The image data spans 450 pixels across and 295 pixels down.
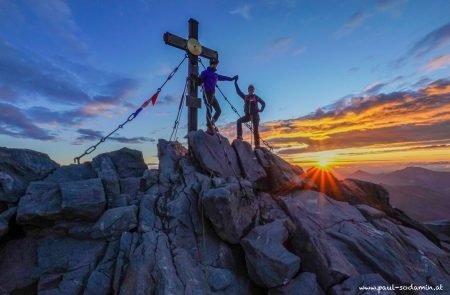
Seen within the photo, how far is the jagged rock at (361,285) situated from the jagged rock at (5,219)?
12.6 metres

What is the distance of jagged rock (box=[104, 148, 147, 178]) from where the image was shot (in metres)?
15.7

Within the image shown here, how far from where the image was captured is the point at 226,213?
10.2 metres

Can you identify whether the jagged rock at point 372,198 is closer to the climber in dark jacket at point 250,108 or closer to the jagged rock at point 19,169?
the climber in dark jacket at point 250,108

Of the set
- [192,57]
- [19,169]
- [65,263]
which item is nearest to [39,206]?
[65,263]

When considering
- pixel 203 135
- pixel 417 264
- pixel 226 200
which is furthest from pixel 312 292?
pixel 203 135

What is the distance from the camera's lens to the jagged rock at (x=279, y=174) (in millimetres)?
15125

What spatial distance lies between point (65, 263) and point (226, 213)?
6.34 meters

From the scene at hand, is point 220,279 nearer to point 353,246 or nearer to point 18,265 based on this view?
point 353,246

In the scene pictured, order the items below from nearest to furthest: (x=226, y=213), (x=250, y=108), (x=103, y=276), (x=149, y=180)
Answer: (x=103, y=276) → (x=226, y=213) → (x=149, y=180) → (x=250, y=108)

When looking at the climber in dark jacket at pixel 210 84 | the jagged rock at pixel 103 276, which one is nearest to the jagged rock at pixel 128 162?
the climber in dark jacket at pixel 210 84

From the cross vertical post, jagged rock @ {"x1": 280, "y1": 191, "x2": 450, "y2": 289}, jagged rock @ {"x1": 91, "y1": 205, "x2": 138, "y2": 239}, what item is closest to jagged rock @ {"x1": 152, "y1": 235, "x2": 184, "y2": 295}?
jagged rock @ {"x1": 91, "y1": 205, "x2": 138, "y2": 239}

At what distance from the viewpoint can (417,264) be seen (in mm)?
11445

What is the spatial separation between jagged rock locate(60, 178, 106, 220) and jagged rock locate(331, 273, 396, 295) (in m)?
9.85

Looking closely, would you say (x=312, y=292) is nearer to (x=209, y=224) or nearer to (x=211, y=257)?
(x=211, y=257)
